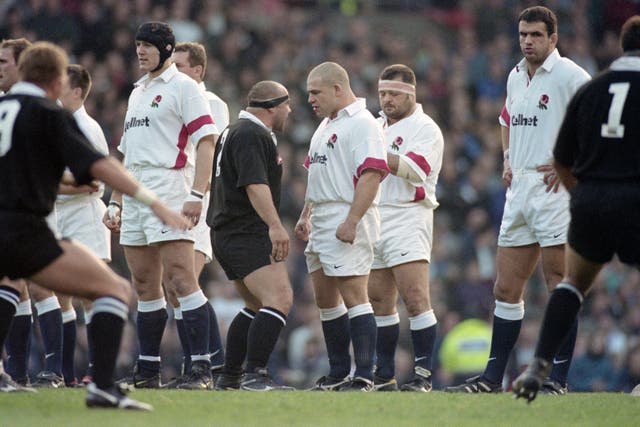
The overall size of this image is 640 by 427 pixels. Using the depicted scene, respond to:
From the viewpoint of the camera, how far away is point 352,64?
22.3m

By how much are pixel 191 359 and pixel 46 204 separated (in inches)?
126

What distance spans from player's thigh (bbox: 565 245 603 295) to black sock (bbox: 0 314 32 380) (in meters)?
4.66

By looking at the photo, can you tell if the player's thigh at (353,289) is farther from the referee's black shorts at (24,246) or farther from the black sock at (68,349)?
the referee's black shorts at (24,246)

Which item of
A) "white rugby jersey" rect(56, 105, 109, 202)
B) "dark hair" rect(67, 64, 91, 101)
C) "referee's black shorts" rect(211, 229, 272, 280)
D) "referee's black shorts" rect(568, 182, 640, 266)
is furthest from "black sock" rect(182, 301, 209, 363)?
"referee's black shorts" rect(568, 182, 640, 266)

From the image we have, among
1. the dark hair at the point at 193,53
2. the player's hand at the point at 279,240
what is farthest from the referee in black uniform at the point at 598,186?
the dark hair at the point at 193,53

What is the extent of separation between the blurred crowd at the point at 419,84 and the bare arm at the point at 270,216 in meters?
5.60

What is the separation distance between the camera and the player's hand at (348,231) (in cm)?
1057

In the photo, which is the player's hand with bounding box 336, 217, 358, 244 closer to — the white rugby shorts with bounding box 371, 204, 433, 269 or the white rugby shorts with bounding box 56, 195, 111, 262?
the white rugby shorts with bounding box 371, 204, 433, 269

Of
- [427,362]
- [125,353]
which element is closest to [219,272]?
[125,353]

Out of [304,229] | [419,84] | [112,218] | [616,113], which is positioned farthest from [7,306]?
[419,84]

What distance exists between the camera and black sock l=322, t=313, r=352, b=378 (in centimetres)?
1120

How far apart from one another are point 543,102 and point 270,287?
255 centimetres

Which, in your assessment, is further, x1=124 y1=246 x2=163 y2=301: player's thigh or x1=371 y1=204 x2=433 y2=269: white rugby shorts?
x1=371 y1=204 x2=433 y2=269: white rugby shorts

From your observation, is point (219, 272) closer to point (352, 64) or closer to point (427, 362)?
point (352, 64)
